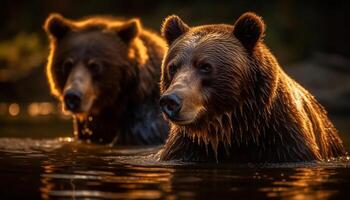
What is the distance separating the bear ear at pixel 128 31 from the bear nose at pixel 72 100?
4.10 feet

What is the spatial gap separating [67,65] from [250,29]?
412 cm

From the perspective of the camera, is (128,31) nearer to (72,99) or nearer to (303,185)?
(72,99)

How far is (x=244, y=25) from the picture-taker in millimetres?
8336

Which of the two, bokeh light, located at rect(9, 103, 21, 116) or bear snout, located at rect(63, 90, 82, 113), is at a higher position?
bokeh light, located at rect(9, 103, 21, 116)

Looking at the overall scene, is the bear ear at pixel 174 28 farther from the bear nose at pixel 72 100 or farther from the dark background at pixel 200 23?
the dark background at pixel 200 23

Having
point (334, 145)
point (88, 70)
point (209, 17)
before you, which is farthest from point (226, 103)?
point (209, 17)

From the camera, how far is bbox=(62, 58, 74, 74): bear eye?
1184 centimetres

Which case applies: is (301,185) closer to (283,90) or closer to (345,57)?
(283,90)

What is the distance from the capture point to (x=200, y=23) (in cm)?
2478

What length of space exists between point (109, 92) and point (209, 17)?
13885mm

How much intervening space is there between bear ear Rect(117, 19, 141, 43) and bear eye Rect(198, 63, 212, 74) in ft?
13.9

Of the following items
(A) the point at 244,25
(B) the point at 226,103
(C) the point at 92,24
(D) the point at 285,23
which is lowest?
(B) the point at 226,103

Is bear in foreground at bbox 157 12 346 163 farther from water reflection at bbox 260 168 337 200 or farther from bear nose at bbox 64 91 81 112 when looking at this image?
bear nose at bbox 64 91 81 112

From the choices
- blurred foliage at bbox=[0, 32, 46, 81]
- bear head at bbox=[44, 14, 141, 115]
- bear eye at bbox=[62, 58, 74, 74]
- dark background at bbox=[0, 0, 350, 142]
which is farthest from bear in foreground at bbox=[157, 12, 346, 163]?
blurred foliage at bbox=[0, 32, 46, 81]
